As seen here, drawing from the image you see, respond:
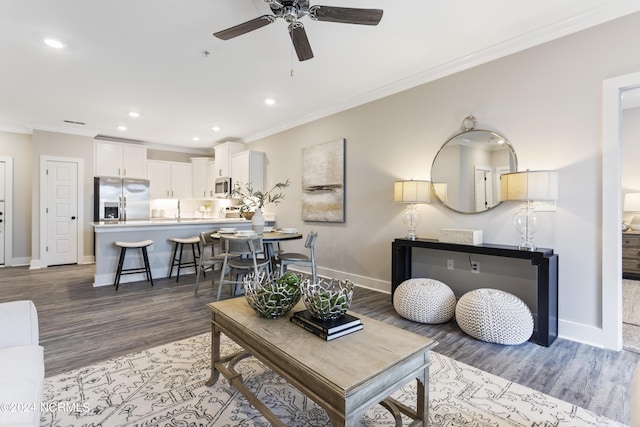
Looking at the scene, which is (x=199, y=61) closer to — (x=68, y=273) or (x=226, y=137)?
(x=226, y=137)

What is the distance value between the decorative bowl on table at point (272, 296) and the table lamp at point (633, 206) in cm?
585

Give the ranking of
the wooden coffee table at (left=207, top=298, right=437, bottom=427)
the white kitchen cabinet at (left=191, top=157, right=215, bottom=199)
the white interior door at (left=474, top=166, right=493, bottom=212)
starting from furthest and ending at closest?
the white kitchen cabinet at (left=191, top=157, right=215, bottom=199) < the white interior door at (left=474, top=166, right=493, bottom=212) < the wooden coffee table at (left=207, top=298, right=437, bottom=427)

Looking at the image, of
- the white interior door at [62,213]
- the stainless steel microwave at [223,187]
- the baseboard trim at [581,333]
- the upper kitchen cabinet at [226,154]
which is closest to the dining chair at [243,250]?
the baseboard trim at [581,333]

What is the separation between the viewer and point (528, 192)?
2.63 meters

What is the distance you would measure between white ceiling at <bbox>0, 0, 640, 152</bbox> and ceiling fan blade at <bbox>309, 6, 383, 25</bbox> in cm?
46

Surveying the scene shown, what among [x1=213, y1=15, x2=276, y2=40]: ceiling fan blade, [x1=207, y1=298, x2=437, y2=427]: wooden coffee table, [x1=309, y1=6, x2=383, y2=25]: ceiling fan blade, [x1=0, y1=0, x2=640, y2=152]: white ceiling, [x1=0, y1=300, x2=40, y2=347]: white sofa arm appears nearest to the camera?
[x1=207, y1=298, x2=437, y2=427]: wooden coffee table

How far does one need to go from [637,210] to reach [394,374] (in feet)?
19.1

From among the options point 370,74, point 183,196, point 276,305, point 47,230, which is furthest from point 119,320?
point 183,196

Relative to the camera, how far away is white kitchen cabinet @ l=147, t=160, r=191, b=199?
726cm

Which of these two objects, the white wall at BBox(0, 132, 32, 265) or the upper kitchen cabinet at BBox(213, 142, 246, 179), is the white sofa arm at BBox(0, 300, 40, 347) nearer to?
the upper kitchen cabinet at BBox(213, 142, 246, 179)

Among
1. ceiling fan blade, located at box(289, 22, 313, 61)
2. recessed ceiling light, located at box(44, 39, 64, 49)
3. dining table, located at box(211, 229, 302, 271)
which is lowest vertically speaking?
dining table, located at box(211, 229, 302, 271)

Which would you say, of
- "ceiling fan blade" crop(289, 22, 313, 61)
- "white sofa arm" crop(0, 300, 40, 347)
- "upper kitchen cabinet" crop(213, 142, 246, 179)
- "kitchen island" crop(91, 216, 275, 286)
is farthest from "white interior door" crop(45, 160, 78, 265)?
"ceiling fan blade" crop(289, 22, 313, 61)

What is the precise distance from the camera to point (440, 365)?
225 cm

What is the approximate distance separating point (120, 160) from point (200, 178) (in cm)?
174
